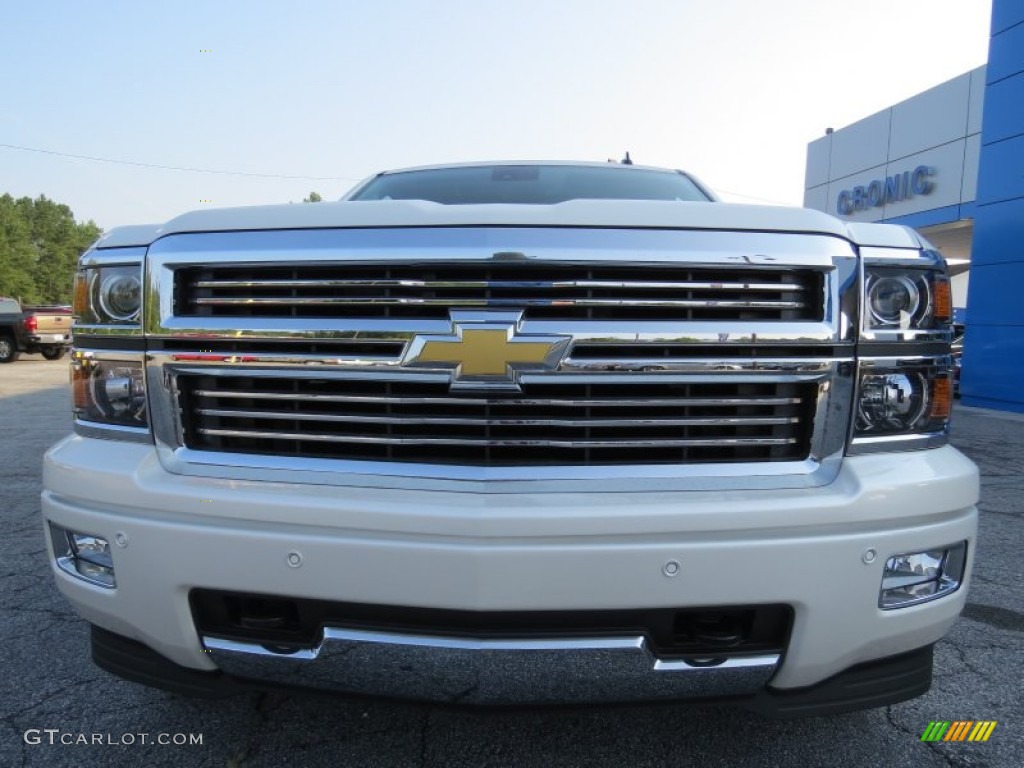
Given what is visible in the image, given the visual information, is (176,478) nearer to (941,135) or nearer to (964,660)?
(964,660)

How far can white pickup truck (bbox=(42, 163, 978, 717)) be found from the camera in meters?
1.47

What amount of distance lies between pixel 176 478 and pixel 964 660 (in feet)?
8.92

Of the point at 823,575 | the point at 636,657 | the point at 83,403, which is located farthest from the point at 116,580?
the point at 823,575

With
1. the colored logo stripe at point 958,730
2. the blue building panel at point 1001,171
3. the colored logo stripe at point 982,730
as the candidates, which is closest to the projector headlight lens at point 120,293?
the colored logo stripe at point 958,730

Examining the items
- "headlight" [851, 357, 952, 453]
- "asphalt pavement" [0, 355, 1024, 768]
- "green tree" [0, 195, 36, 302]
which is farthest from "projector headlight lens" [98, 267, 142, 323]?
"green tree" [0, 195, 36, 302]

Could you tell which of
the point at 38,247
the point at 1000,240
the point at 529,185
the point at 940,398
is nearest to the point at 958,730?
the point at 940,398

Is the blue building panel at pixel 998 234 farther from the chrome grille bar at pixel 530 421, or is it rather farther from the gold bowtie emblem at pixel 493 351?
the gold bowtie emblem at pixel 493 351

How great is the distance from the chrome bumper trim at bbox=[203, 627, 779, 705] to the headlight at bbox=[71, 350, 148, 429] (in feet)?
2.45

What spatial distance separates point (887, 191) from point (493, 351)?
1937 centimetres

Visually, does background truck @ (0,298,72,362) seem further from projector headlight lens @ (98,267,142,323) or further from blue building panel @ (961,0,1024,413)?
blue building panel @ (961,0,1024,413)

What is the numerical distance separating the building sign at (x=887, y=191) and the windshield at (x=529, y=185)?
1606cm

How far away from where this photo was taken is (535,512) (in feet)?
4.80

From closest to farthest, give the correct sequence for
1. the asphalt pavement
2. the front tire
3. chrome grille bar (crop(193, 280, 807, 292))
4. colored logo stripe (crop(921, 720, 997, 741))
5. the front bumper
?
the front bumper < chrome grille bar (crop(193, 280, 807, 292)) < the asphalt pavement < colored logo stripe (crop(921, 720, 997, 741)) < the front tire

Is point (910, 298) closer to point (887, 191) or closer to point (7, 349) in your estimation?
point (887, 191)
